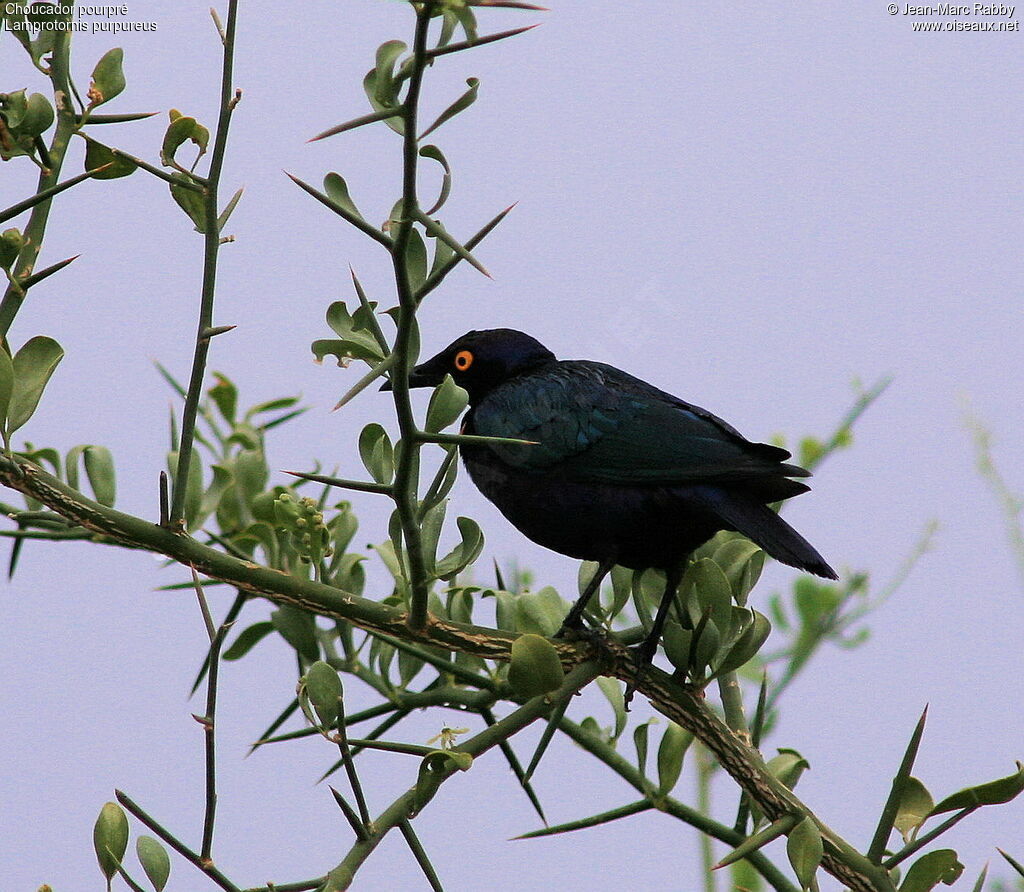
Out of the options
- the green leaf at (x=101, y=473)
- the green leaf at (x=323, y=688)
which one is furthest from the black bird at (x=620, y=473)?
the green leaf at (x=101, y=473)

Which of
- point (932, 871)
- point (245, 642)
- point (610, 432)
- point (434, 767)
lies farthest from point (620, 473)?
point (434, 767)

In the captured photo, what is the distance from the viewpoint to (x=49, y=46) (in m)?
1.42

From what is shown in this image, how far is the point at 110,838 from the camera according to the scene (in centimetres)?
131

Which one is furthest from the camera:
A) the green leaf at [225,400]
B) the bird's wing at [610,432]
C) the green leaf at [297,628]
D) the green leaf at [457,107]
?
the bird's wing at [610,432]

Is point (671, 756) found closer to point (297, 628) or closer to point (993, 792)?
point (993, 792)

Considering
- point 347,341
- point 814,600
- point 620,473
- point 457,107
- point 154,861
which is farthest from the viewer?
point 620,473

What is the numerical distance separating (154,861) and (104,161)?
0.79m

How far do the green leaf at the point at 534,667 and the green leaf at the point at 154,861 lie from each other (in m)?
0.42

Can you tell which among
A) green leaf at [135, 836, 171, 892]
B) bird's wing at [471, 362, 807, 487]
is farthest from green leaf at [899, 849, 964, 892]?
green leaf at [135, 836, 171, 892]

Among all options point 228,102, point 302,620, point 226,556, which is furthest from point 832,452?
point 228,102

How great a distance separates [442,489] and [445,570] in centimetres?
10

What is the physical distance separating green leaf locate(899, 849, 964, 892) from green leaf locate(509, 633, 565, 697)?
0.53 m

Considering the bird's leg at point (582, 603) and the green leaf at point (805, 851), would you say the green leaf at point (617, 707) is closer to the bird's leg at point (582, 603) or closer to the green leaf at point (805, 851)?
the bird's leg at point (582, 603)

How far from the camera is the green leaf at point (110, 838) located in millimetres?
1303
